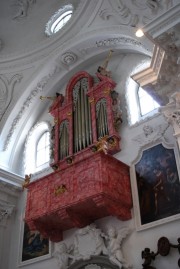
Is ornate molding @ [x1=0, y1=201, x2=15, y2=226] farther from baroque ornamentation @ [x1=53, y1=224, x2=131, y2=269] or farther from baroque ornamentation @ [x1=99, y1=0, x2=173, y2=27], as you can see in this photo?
baroque ornamentation @ [x1=99, y1=0, x2=173, y2=27]

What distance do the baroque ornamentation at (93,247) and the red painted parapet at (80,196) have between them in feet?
1.06

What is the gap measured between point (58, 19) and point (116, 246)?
333 inches

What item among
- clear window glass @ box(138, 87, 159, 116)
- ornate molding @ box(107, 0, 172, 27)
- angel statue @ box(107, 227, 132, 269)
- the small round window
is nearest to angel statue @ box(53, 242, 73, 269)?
angel statue @ box(107, 227, 132, 269)

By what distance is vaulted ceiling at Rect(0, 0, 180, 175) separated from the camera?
1098cm

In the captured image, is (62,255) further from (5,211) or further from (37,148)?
(37,148)

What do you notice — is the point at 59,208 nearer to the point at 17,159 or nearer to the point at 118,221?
the point at 118,221

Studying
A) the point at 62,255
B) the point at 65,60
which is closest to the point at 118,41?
the point at 65,60

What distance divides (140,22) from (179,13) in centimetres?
313

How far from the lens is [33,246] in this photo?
424 inches

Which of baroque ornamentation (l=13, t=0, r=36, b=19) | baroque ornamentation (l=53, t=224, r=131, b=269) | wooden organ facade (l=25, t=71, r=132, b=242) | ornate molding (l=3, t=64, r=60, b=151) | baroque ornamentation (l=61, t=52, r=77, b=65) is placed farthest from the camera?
baroque ornamentation (l=13, t=0, r=36, b=19)

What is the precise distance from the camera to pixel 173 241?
300 inches

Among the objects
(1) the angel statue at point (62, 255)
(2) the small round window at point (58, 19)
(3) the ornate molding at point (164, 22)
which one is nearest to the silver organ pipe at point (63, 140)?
(1) the angel statue at point (62, 255)

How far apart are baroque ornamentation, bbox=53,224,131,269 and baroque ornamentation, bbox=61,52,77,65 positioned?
5.80m

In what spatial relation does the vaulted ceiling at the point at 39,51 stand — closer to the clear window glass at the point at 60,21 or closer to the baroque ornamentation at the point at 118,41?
the baroque ornamentation at the point at 118,41
